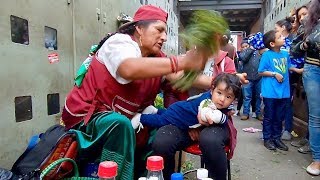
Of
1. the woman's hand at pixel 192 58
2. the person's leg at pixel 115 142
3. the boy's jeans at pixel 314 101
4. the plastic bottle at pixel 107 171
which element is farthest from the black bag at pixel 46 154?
the boy's jeans at pixel 314 101

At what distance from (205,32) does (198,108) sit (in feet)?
2.03

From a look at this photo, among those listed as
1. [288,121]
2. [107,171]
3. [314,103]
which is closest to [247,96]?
[288,121]

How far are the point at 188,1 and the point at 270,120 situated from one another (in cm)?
1133

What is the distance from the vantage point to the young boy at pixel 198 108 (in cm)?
187

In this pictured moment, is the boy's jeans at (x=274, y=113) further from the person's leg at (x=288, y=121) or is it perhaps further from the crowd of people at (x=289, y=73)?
the person's leg at (x=288, y=121)

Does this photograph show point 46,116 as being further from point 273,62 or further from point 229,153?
point 273,62

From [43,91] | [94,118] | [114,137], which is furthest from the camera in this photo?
[43,91]

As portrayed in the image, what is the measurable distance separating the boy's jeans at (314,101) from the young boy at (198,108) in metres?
1.14

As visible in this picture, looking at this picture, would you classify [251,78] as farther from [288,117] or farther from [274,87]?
[274,87]

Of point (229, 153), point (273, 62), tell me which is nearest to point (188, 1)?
point (273, 62)

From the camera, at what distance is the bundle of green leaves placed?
1.49m

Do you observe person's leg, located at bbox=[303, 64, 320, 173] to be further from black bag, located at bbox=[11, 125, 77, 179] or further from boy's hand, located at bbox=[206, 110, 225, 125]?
black bag, located at bbox=[11, 125, 77, 179]

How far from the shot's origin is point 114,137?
1.60 m

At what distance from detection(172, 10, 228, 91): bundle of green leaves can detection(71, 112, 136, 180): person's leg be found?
0.47 meters
